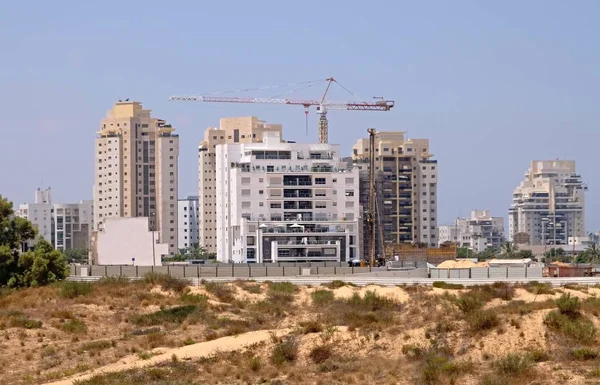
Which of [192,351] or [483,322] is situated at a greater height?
[483,322]

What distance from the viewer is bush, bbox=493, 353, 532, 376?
111 feet

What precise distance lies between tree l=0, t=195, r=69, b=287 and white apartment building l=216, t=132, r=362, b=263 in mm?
71935

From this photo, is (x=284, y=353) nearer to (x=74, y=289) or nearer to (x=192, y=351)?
(x=192, y=351)

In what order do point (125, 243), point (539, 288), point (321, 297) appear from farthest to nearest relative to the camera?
point (125, 243), point (321, 297), point (539, 288)

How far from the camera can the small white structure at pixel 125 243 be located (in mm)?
99812

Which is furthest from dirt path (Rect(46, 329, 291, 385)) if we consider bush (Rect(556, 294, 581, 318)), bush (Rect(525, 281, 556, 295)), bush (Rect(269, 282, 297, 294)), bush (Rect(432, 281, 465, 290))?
bush (Rect(432, 281, 465, 290))

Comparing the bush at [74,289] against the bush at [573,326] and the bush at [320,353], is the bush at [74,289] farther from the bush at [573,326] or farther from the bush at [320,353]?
the bush at [573,326]

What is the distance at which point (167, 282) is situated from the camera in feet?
188

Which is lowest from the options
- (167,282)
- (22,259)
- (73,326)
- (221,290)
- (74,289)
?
(73,326)

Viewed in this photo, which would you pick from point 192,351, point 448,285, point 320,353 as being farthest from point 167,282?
point 320,353

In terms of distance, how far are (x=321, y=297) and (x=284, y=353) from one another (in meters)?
16.2

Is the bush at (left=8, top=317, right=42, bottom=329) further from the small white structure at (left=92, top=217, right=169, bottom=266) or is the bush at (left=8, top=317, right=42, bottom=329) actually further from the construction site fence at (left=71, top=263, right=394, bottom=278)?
the small white structure at (left=92, top=217, right=169, bottom=266)

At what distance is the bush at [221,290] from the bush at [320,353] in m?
16.6

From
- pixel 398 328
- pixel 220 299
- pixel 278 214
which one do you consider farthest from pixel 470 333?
pixel 278 214
